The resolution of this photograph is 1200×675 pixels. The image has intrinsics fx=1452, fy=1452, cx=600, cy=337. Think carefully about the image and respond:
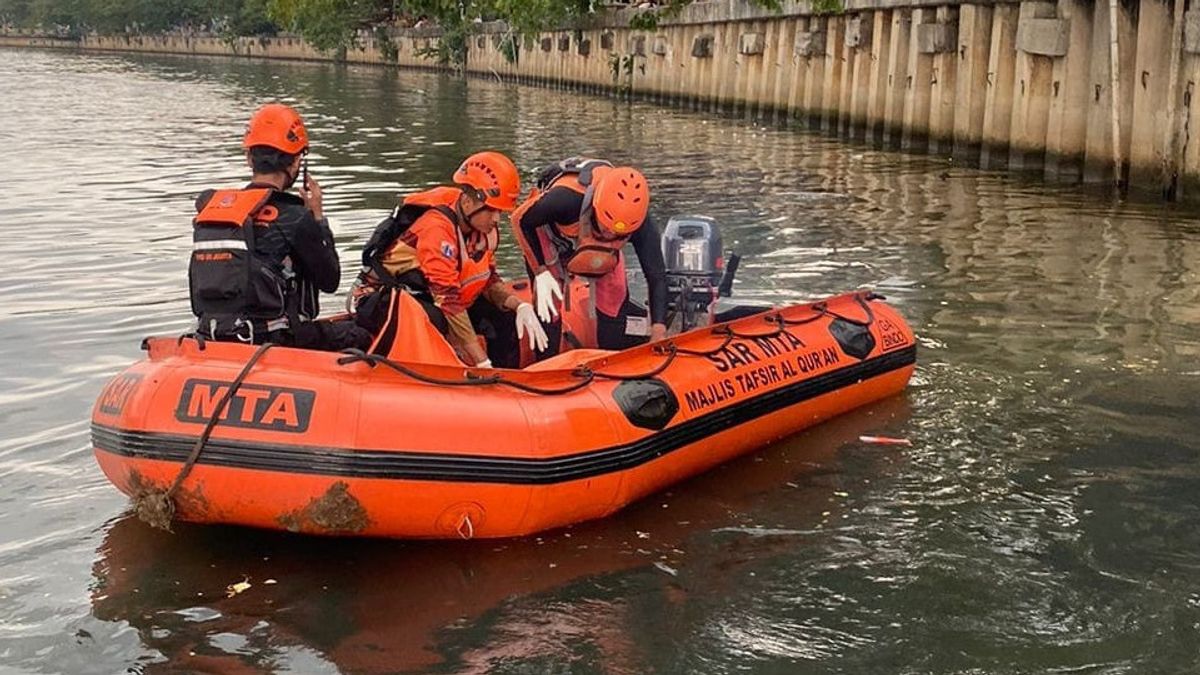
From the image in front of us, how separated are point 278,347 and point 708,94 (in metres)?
31.7

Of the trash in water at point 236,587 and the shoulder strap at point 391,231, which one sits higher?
the shoulder strap at point 391,231

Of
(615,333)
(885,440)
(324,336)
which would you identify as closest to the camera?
(324,336)

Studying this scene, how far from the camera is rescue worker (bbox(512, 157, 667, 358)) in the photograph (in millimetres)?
8164

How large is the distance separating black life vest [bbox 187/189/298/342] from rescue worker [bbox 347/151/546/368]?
673 millimetres

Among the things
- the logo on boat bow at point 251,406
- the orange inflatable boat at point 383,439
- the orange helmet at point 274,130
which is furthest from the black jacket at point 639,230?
the logo on boat bow at point 251,406

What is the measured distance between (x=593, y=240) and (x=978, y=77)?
1475 cm

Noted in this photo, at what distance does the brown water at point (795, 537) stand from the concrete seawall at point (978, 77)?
242cm

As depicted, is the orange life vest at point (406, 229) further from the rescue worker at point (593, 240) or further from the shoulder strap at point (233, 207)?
the shoulder strap at point (233, 207)

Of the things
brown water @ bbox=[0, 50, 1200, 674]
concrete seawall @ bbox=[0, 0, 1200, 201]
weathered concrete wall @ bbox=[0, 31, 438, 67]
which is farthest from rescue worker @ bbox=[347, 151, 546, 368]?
weathered concrete wall @ bbox=[0, 31, 438, 67]

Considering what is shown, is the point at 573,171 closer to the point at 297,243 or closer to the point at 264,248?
the point at 297,243

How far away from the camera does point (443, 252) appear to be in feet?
25.4

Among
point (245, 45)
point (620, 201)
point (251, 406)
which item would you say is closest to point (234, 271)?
point (251, 406)

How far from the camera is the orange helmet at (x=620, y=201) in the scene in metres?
8.10

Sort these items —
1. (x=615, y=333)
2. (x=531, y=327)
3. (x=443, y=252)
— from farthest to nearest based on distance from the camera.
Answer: (x=615, y=333) → (x=531, y=327) → (x=443, y=252)
